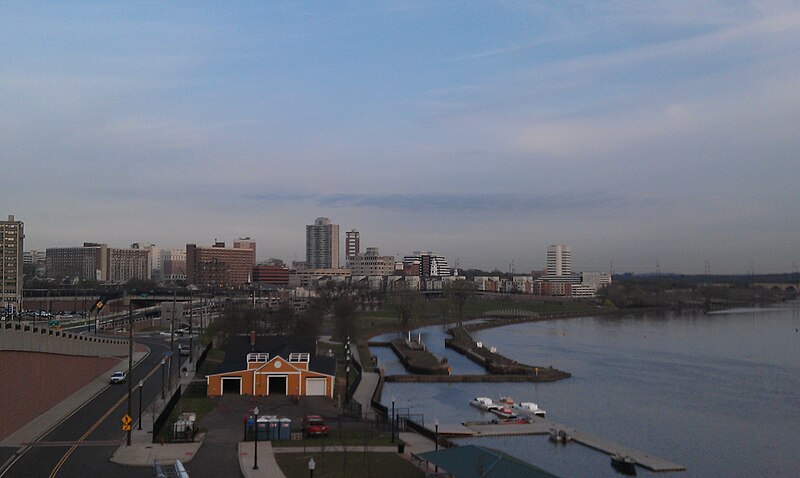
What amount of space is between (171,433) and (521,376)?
23.4m

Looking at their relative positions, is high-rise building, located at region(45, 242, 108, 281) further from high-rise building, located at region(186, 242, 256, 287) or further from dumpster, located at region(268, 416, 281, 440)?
dumpster, located at region(268, 416, 281, 440)

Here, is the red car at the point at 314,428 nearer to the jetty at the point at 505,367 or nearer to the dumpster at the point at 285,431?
the dumpster at the point at 285,431

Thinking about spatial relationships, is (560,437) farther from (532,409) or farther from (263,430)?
(263,430)

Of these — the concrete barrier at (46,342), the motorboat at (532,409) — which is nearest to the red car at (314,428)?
the concrete barrier at (46,342)

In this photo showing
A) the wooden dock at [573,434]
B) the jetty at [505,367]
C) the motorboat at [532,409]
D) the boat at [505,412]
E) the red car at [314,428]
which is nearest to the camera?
the red car at [314,428]

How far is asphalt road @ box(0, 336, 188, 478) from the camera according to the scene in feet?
49.5

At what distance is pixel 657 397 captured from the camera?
107 feet

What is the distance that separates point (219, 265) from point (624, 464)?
413 ft

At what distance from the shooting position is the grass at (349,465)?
15.6m

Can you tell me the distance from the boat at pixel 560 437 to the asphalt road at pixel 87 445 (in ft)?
41.6

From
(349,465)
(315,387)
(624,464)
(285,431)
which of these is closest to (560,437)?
(624,464)

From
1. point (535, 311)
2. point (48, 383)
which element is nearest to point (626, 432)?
point (48, 383)

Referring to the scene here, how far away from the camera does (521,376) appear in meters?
38.9

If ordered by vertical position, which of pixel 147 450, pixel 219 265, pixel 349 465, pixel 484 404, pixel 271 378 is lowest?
pixel 484 404
